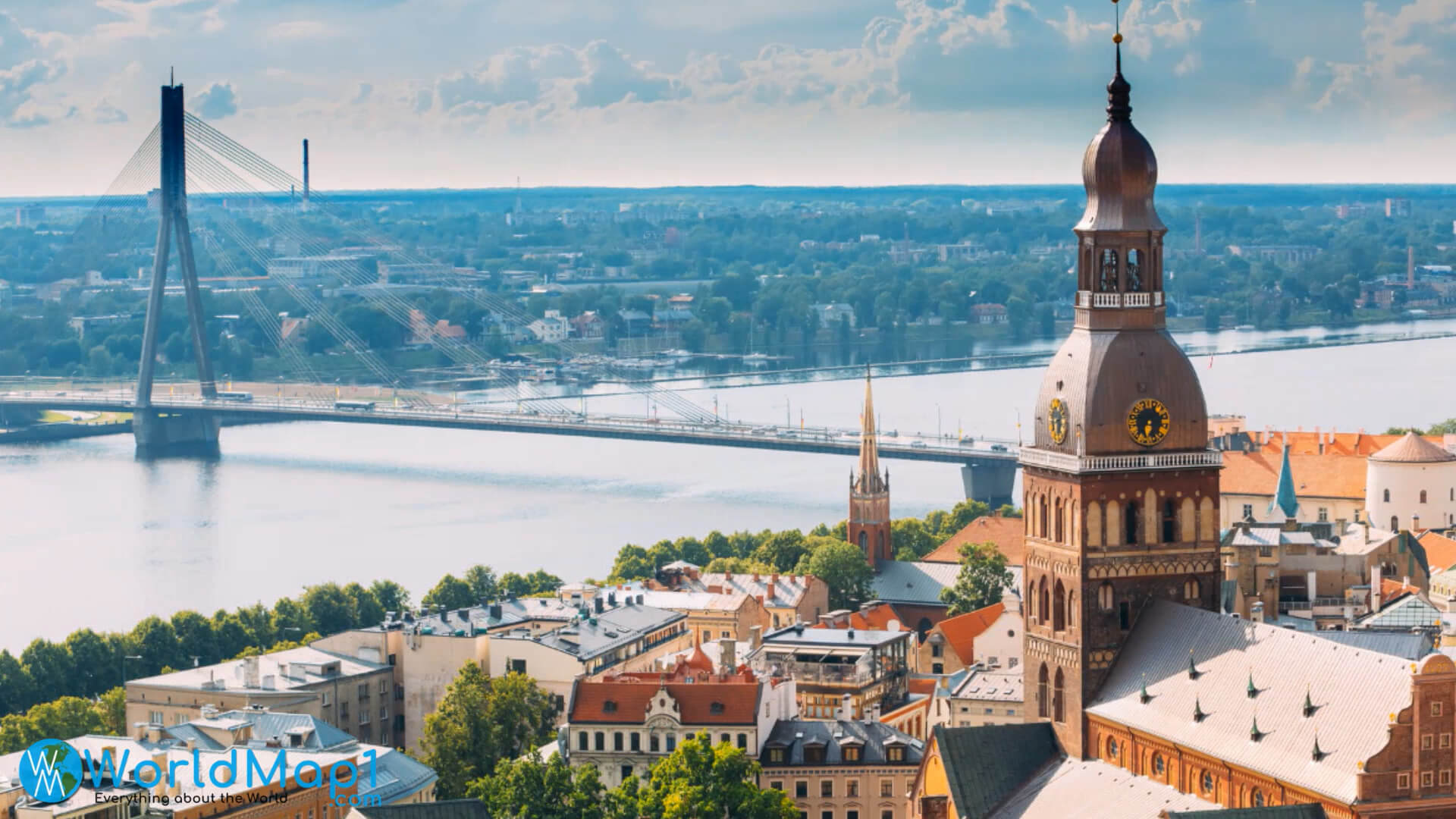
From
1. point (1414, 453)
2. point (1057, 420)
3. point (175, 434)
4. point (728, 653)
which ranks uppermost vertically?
point (1057, 420)

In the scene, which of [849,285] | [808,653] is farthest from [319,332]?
[808,653]

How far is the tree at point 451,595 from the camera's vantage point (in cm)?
4383

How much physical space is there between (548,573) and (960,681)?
16.7m

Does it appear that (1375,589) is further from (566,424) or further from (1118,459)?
(566,424)

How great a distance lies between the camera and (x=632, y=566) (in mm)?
48281

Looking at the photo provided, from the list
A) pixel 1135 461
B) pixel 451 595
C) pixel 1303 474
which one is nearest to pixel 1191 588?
pixel 1135 461

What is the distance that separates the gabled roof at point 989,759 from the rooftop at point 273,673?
1422cm

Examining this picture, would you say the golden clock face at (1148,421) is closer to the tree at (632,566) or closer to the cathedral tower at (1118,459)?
the cathedral tower at (1118,459)

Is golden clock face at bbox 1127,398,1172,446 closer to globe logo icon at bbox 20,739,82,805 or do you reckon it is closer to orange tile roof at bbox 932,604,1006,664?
globe logo icon at bbox 20,739,82,805

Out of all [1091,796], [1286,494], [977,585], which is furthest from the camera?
[977,585]

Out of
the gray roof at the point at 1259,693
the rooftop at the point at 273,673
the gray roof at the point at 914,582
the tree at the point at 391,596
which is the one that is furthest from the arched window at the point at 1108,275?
the tree at the point at 391,596

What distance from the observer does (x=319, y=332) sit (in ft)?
343

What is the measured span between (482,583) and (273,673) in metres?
9.37

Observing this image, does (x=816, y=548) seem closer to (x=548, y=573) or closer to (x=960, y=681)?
(x=548, y=573)
